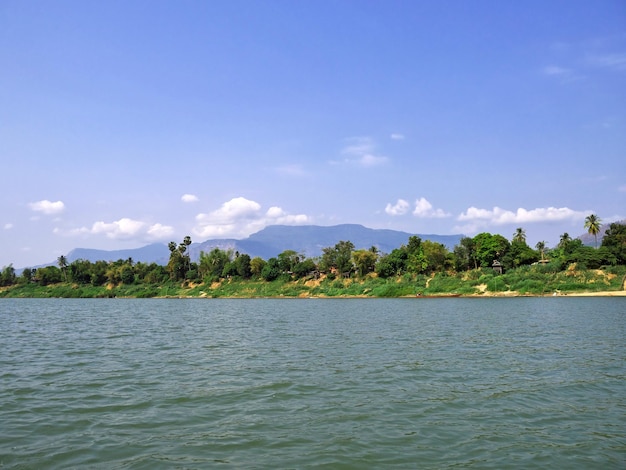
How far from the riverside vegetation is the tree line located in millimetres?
269

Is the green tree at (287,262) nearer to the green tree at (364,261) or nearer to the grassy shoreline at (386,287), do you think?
the grassy shoreline at (386,287)

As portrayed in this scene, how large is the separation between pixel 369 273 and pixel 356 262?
4952mm

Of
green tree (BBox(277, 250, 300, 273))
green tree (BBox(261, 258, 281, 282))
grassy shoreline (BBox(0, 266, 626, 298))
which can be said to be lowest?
grassy shoreline (BBox(0, 266, 626, 298))

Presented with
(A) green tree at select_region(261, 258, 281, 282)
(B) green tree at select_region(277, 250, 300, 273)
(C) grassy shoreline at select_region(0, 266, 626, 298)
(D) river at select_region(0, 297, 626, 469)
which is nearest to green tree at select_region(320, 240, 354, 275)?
(C) grassy shoreline at select_region(0, 266, 626, 298)

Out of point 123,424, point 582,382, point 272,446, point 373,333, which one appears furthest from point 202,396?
point 373,333

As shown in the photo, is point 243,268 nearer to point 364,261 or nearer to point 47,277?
point 364,261

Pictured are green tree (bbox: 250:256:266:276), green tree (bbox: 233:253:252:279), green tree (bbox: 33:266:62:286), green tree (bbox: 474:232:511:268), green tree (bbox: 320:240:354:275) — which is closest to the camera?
green tree (bbox: 474:232:511:268)

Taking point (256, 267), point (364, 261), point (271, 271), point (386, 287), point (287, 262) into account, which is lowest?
point (386, 287)

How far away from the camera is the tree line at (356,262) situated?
363ft

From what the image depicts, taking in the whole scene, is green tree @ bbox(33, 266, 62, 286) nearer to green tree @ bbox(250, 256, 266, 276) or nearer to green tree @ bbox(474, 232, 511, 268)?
green tree @ bbox(250, 256, 266, 276)

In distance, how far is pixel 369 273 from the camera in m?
138

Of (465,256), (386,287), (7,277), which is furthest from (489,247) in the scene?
(7,277)

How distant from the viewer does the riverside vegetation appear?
10294cm

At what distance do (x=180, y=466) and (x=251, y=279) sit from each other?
5696 inches
